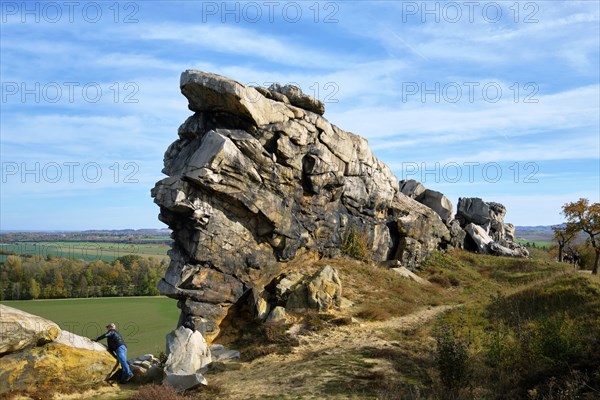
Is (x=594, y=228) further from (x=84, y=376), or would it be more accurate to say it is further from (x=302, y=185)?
(x=84, y=376)

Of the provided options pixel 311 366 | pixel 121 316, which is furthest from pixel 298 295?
pixel 121 316

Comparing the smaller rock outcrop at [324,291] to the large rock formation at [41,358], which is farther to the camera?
the smaller rock outcrop at [324,291]

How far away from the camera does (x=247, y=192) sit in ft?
78.8

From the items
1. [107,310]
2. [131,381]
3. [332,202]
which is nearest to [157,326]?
[107,310]

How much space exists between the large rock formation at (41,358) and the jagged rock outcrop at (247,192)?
5.97 m

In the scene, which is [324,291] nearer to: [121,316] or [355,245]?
[355,245]

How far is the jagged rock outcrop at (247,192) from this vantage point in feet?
72.8

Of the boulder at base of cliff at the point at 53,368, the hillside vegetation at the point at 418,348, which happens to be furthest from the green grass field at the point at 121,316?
the boulder at base of cliff at the point at 53,368

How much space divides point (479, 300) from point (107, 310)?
174 ft

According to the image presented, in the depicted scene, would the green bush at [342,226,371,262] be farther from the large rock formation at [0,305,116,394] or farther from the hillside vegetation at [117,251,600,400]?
the large rock formation at [0,305,116,394]

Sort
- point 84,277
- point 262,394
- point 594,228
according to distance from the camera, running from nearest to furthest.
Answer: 1. point 262,394
2. point 594,228
3. point 84,277

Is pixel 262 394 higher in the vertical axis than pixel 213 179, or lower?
lower

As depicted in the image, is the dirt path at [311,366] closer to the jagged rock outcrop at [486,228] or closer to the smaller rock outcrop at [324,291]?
the smaller rock outcrop at [324,291]

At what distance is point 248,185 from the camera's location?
24250mm
